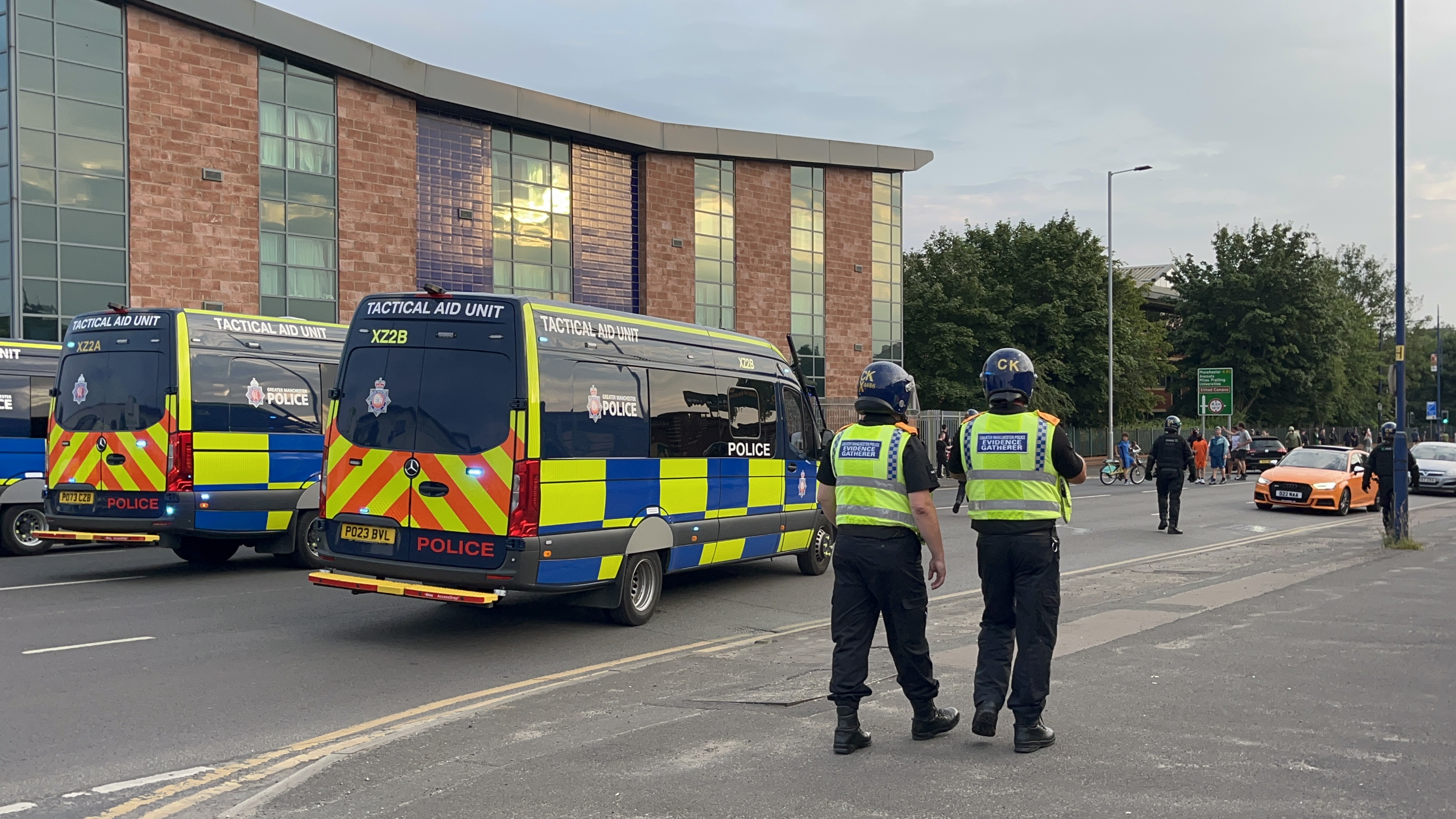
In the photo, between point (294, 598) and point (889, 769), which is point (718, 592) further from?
point (889, 769)

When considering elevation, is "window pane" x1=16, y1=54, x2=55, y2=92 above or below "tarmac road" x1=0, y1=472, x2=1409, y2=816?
above

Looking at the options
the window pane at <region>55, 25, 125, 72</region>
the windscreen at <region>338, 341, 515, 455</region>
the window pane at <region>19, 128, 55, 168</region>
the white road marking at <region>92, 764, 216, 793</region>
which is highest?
the window pane at <region>55, 25, 125, 72</region>

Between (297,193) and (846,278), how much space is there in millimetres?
20022

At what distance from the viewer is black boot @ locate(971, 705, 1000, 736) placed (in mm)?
5488

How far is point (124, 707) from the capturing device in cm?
643

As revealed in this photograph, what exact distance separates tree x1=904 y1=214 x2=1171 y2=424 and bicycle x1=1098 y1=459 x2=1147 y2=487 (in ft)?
42.1

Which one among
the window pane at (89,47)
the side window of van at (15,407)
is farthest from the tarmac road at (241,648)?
the window pane at (89,47)

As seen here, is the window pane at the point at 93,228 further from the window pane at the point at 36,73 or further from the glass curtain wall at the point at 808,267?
the glass curtain wall at the point at 808,267

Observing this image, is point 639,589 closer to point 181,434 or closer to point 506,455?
point 506,455

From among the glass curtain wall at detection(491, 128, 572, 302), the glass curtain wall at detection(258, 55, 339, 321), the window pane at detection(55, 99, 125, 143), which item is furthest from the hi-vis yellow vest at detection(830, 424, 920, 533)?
the glass curtain wall at detection(491, 128, 572, 302)

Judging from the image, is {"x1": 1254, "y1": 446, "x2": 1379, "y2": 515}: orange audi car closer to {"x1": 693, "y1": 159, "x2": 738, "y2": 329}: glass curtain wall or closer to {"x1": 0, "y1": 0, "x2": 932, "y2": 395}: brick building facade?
{"x1": 0, "y1": 0, "x2": 932, "y2": 395}: brick building facade

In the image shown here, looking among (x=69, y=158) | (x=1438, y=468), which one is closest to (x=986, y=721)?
(x=69, y=158)

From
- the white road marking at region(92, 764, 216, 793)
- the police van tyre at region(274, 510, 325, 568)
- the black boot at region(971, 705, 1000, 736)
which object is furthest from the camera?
the police van tyre at region(274, 510, 325, 568)

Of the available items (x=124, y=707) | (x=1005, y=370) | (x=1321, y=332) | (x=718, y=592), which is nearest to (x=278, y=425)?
(x=718, y=592)
